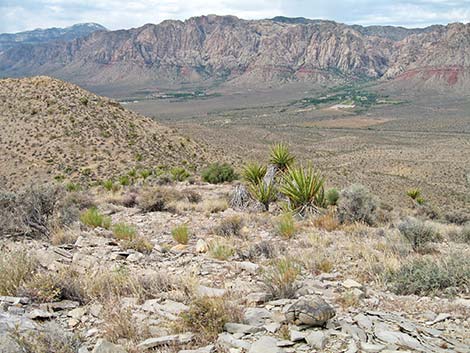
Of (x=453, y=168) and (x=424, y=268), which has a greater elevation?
(x=424, y=268)

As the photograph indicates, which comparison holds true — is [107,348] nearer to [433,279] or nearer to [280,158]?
[433,279]

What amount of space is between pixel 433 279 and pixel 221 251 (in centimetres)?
332

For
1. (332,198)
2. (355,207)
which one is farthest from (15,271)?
(332,198)

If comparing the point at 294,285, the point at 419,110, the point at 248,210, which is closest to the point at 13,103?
the point at 248,210

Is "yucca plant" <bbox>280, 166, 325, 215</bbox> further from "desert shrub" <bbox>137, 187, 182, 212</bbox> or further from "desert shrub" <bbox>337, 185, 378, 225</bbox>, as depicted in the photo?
"desert shrub" <bbox>137, 187, 182, 212</bbox>

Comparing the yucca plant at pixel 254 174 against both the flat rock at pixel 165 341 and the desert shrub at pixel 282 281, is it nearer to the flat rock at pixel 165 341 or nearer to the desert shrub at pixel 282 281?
the desert shrub at pixel 282 281

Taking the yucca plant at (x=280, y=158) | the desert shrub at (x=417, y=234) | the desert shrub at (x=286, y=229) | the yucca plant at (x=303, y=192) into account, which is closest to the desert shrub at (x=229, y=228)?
the desert shrub at (x=286, y=229)

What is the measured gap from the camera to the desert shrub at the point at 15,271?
5.52 metres

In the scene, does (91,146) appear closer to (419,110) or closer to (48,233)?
(48,233)

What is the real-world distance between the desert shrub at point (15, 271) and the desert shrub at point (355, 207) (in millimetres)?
7658

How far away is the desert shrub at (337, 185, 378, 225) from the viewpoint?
11727 mm

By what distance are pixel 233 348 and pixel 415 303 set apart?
2.59m

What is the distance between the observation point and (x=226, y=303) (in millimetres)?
5121

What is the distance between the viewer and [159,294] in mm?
5707
